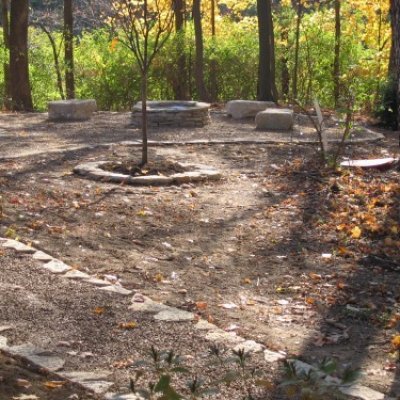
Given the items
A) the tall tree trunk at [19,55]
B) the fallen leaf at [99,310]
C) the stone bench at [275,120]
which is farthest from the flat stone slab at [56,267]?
the tall tree trunk at [19,55]

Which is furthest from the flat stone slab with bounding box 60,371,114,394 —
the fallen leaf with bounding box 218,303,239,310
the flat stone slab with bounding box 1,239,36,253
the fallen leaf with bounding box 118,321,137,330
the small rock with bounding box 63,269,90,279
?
the flat stone slab with bounding box 1,239,36,253

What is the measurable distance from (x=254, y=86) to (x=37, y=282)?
18.4 m

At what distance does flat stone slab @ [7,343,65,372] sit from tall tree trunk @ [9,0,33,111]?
15910 mm

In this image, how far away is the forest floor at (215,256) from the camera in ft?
16.1

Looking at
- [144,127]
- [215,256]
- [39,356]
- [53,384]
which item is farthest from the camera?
[144,127]

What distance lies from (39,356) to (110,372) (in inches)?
16.4

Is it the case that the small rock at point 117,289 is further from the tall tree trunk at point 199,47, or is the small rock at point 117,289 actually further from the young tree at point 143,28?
the tall tree trunk at point 199,47

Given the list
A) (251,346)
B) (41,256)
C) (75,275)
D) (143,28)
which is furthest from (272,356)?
(143,28)

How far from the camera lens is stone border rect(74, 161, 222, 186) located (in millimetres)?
9555

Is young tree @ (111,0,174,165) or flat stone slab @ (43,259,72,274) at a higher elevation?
young tree @ (111,0,174,165)

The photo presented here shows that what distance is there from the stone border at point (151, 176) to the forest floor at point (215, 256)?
0.17 meters

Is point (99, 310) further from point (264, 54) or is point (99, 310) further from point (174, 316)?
point (264, 54)

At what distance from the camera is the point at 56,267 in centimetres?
616

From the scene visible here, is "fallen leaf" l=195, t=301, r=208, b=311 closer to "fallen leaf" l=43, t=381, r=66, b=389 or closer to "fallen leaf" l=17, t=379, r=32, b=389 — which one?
"fallen leaf" l=43, t=381, r=66, b=389
